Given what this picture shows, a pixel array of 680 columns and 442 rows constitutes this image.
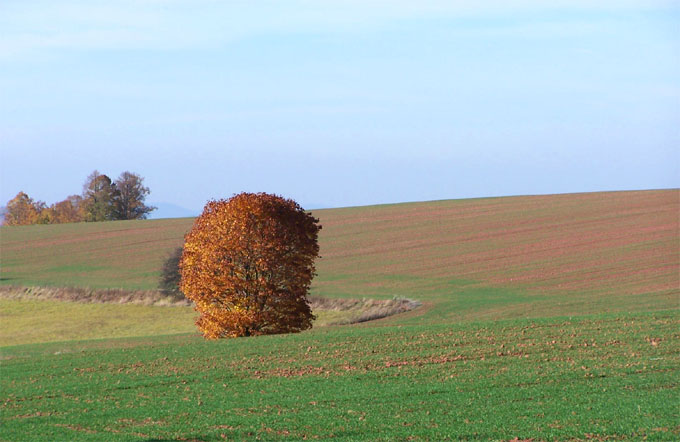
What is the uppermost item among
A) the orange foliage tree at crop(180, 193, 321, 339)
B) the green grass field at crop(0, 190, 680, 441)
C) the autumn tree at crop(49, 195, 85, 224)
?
the autumn tree at crop(49, 195, 85, 224)

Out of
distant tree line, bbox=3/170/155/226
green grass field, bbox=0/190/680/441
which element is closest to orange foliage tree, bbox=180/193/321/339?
green grass field, bbox=0/190/680/441

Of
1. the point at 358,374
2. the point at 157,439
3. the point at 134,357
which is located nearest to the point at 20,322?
the point at 134,357

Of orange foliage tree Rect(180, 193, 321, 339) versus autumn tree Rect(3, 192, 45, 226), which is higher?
autumn tree Rect(3, 192, 45, 226)

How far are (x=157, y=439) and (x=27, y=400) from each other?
638 centimetres

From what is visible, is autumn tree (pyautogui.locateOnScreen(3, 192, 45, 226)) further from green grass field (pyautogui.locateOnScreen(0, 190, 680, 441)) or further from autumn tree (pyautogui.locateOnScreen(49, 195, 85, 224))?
green grass field (pyautogui.locateOnScreen(0, 190, 680, 441))

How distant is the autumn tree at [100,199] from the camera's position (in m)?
106

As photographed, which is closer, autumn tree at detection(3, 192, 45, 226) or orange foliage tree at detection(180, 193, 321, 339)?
orange foliage tree at detection(180, 193, 321, 339)

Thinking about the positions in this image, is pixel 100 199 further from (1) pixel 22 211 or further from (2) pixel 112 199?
(1) pixel 22 211

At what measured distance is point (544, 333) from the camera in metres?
23.0

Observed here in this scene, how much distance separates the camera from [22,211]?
116125 mm

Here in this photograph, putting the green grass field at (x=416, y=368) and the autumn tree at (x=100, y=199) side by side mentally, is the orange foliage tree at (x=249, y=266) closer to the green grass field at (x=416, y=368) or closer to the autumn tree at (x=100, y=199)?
the green grass field at (x=416, y=368)

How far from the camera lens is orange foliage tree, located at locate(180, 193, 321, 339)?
91.5ft

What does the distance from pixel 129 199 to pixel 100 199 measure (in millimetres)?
3843

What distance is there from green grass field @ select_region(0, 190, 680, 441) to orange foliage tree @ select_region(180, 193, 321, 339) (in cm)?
169
